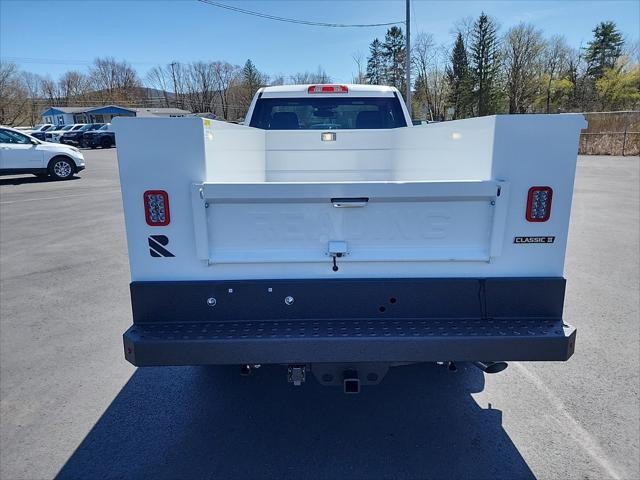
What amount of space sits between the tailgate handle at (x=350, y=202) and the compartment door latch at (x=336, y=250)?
0.67 feet

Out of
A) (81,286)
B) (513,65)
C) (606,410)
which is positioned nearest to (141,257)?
(606,410)

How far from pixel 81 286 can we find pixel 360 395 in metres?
4.15

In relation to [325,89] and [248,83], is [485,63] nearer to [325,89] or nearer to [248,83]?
[248,83]

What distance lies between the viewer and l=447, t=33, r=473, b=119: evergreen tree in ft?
188

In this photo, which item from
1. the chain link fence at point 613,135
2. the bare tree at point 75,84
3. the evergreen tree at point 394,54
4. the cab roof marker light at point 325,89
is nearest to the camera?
the cab roof marker light at point 325,89

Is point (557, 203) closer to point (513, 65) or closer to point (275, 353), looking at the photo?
point (275, 353)

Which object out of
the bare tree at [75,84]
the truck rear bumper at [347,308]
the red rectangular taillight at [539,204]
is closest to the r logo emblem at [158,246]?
the truck rear bumper at [347,308]

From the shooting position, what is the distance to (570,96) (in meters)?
57.5

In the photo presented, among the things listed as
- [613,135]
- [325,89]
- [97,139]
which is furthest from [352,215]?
[97,139]

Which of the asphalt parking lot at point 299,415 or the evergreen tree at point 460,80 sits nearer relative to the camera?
the asphalt parking lot at point 299,415

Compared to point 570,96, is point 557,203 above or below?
below

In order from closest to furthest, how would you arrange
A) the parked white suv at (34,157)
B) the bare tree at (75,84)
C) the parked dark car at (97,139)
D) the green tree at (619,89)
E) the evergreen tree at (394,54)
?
the parked white suv at (34,157)
the parked dark car at (97,139)
the green tree at (619,89)
the evergreen tree at (394,54)
the bare tree at (75,84)

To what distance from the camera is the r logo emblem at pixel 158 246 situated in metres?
2.39

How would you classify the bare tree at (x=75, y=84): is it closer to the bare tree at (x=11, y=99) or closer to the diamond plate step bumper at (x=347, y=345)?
the bare tree at (x=11, y=99)
